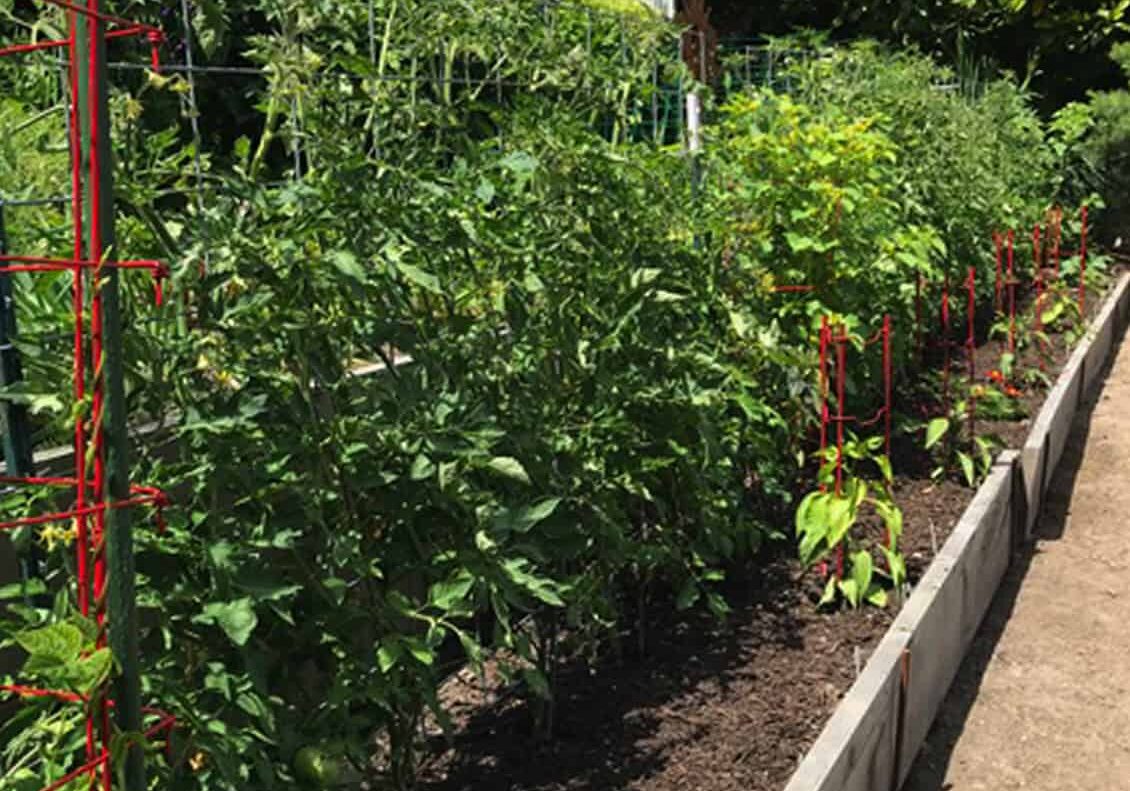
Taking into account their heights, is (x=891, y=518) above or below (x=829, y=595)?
above

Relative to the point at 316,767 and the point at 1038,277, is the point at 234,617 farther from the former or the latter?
the point at 1038,277

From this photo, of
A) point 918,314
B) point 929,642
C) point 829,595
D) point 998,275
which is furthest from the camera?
point 998,275

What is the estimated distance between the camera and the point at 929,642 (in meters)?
3.86

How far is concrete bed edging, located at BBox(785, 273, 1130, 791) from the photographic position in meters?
3.09

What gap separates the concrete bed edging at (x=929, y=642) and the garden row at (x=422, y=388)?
0.83ft

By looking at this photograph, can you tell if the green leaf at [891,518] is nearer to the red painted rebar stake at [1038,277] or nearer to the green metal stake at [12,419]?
the green metal stake at [12,419]

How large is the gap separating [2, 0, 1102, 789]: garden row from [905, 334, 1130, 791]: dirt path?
20.2 inches

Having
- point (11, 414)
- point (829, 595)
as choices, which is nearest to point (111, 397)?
point (11, 414)

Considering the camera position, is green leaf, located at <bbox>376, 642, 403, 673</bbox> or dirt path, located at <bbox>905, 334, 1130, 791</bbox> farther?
dirt path, located at <bbox>905, 334, 1130, 791</bbox>

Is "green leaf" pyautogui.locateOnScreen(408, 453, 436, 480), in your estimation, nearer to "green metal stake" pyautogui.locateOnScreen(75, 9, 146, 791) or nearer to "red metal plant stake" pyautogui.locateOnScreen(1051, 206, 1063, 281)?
"green metal stake" pyautogui.locateOnScreen(75, 9, 146, 791)

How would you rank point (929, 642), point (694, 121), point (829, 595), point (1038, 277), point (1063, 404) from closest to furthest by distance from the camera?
point (929, 642) < point (829, 595) < point (694, 121) < point (1063, 404) < point (1038, 277)

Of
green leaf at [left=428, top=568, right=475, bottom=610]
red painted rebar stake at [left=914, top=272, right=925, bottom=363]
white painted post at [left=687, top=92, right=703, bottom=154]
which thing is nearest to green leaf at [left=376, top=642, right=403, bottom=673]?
green leaf at [left=428, top=568, right=475, bottom=610]

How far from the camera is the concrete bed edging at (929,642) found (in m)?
3.09

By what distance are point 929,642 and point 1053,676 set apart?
740mm
